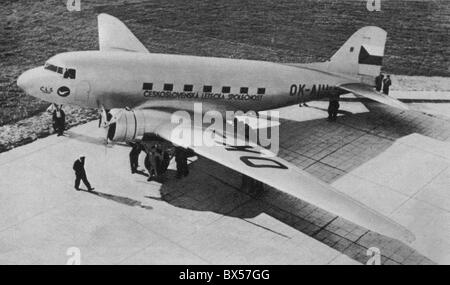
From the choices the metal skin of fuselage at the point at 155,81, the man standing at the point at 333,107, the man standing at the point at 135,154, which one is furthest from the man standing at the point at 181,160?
the man standing at the point at 333,107

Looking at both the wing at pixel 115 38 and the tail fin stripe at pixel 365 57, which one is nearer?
the tail fin stripe at pixel 365 57

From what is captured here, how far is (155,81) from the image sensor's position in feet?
62.2

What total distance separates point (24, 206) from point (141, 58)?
7317 millimetres

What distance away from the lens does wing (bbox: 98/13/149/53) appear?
2331 centimetres

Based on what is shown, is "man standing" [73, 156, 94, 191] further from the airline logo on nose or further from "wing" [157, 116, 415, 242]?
the airline logo on nose

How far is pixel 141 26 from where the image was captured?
3547cm

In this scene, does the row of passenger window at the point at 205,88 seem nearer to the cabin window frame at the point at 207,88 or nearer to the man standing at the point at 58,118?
the cabin window frame at the point at 207,88

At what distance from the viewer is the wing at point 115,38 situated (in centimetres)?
2331

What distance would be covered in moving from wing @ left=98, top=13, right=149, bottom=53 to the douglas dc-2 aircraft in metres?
0.09

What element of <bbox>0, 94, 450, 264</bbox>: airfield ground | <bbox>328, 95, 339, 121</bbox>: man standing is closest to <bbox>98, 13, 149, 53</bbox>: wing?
<bbox>0, 94, 450, 264</bbox>: airfield ground

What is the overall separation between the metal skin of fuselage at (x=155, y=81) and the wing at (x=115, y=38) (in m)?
4.04

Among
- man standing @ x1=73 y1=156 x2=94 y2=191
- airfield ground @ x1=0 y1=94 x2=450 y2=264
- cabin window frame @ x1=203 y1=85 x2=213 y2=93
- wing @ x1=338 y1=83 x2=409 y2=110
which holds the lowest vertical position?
airfield ground @ x1=0 y1=94 x2=450 y2=264

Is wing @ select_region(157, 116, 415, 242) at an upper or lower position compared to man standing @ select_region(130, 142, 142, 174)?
upper
